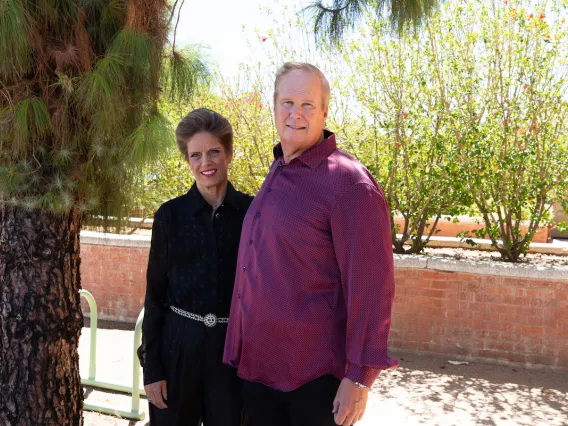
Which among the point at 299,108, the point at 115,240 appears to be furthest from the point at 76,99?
the point at 115,240

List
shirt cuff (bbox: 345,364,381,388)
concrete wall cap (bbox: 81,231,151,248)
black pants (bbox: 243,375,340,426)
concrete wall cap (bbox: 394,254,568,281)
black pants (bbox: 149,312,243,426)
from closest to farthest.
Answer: shirt cuff (bbox: 345,364,381,388)
black pants (bbox: 243,375,340,426)
black pants (bbox: 149,312,243,426)
concrete wall cap (bbox: 394,254,568,281)
concrete wall cap (bbox: 81,231,151,248)

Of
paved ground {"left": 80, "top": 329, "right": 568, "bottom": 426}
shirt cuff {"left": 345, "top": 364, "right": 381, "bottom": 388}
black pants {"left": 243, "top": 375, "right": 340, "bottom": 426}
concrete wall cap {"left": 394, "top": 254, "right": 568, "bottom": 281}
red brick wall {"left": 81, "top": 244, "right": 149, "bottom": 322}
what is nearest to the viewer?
shirt cuff {"left": 345, "top": 364, "right": 381, "bottom": 388}

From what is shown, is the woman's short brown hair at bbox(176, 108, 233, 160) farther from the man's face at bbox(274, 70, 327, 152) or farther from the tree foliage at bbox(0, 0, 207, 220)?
the man's face at bbox(274, 70, 327, 152)

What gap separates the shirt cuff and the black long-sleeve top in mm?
757

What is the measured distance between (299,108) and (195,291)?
2.92 ft

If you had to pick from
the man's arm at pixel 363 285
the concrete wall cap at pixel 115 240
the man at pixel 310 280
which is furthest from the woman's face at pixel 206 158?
the concrete wall cap at pixel 115 240

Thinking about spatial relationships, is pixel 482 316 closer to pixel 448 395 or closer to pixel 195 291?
pixel 448 395

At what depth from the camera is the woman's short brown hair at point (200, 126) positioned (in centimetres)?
268

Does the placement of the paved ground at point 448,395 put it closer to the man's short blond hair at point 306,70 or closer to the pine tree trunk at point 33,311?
the pine tree trunk at point 33,311

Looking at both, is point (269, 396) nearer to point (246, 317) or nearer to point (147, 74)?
point (246, 317)

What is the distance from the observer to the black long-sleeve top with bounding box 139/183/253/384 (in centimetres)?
262

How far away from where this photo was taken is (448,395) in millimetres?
5332

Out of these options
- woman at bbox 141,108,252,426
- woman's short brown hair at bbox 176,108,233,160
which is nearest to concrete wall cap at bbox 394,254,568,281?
woman at bbox 141,108,252,426

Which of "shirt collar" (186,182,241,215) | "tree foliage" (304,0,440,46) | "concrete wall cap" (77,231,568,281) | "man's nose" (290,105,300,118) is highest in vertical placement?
"tree foliage" (304,0,440,46)
